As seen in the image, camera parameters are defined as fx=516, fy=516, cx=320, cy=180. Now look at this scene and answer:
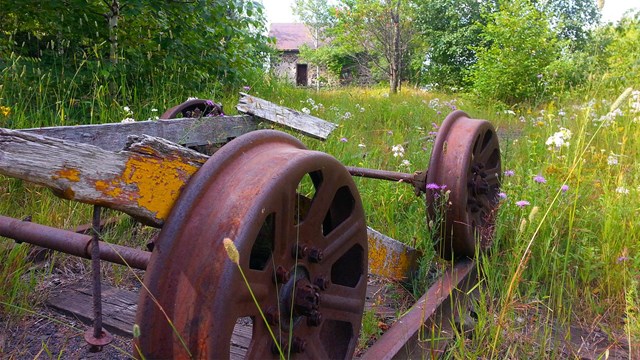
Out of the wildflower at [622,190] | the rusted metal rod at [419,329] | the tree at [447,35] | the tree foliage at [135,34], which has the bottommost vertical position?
the rusted metal rod at [419,329]

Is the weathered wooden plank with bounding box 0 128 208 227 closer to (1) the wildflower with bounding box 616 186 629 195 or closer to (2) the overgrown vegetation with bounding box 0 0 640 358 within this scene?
(2) the overgrown vegetation with bounding box 0 0 640 358

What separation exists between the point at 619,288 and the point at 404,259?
1.08 m

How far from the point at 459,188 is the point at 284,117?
168cm

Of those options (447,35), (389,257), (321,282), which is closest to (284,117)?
(389,257)

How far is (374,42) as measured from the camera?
91.7ft

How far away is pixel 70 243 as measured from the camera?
152cm

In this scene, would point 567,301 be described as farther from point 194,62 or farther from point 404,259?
point 194,62

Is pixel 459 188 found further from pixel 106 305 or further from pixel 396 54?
pixel 396 54

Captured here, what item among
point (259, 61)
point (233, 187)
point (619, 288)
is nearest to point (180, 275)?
point (233, 187)

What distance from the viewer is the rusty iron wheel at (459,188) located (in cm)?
266

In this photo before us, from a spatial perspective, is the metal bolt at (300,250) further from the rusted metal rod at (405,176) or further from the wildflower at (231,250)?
the rusted metal rod at (405,176)


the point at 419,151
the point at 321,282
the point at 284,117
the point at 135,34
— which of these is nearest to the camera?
the point at 321,282

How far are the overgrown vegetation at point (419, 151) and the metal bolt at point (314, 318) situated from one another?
0.57 m

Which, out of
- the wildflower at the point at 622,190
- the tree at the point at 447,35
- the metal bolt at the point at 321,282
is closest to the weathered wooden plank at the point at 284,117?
the wildflower at the point at 622,190
